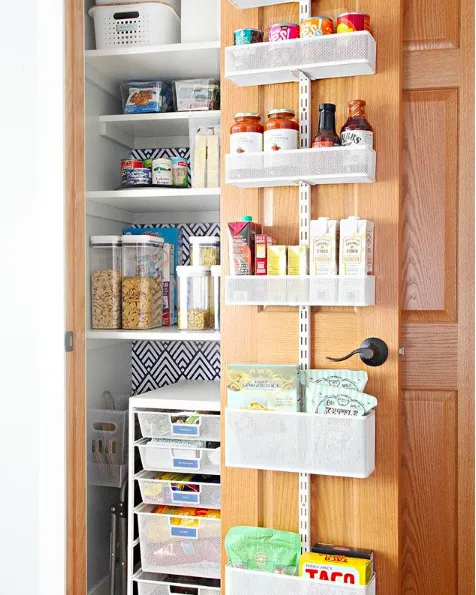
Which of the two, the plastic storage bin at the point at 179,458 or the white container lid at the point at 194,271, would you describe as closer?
the plastic storage bin at the point at 179,458

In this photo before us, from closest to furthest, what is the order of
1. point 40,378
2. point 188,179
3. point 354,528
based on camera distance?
point 354,528
point 40,378
point 188,179

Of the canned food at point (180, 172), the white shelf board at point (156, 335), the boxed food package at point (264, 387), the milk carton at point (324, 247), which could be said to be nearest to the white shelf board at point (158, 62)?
the canned food at point (180, 172)

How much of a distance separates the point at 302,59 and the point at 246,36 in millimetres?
182

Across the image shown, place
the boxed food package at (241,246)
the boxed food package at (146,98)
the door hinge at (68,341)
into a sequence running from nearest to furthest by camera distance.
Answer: the boxed food package at (241,246) < the door hinge at (68,341) < the boxed food package at (146,98)

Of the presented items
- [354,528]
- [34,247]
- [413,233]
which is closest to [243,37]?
[413,233]

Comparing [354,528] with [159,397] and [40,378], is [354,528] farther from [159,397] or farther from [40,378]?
[40,378]

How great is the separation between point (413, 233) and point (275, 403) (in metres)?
0.64

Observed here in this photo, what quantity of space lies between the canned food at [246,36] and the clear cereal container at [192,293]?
780 mm

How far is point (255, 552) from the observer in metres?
2.16

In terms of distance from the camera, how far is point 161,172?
8.89 feet

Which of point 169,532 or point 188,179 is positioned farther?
point 188,179

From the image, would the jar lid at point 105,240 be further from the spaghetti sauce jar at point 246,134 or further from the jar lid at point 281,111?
the jar lid at point 281,111

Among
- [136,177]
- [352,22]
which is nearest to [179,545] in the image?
[136,177]

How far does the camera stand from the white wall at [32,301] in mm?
2354
